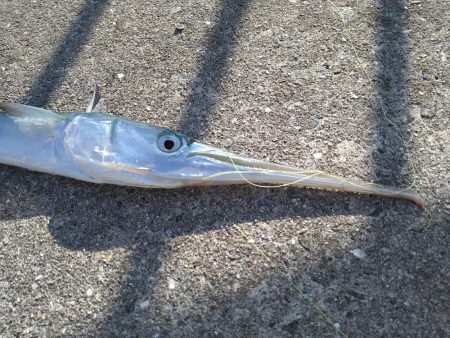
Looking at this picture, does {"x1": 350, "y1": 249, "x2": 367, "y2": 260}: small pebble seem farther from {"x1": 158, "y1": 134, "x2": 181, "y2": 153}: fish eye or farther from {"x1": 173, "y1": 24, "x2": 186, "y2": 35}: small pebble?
{"x1": 173, "y1": 24, "x2": 186, "y2": 35}: small pebble

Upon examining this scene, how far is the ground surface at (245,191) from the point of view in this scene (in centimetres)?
220

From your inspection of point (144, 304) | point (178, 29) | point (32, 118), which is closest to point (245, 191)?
point (144, 304)

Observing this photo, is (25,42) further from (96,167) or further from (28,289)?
(28,289)

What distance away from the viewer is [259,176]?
241 centimetres

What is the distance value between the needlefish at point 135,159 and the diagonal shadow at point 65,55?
48 cm

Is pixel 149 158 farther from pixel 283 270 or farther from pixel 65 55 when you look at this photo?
pixel 65 55

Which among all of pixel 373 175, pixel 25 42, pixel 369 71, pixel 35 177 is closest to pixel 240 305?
pixel 373 175

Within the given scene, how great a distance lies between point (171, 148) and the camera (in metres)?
2.47

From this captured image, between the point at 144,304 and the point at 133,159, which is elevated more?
the point at 133,159

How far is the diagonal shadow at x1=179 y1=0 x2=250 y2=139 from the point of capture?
9.39ft

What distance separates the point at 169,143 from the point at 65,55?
4.29ft

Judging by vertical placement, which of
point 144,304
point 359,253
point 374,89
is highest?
point 374,89

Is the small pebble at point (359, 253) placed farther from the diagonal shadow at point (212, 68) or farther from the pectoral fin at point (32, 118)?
the pectoral fin at point (32, 118)

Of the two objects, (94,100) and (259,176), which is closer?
(259,176)
